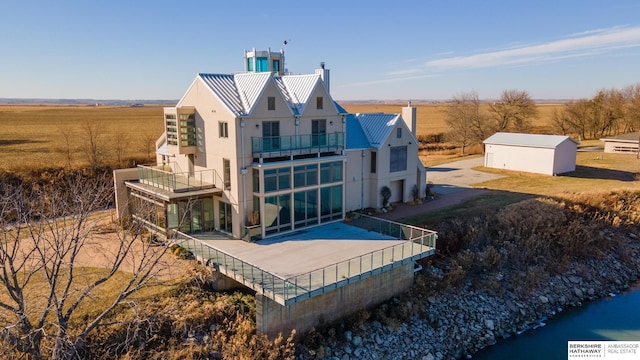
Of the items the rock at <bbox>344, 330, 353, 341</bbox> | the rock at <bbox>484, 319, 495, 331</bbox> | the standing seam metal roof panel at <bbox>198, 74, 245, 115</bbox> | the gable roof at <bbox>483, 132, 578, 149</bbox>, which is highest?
the standing seam metal roof panel at <bbox>198, 74, 245, 115</bbox>

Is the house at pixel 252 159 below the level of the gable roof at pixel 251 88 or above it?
below

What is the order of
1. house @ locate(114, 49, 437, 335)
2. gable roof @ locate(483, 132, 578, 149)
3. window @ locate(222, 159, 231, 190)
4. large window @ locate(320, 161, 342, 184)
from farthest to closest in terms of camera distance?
1. gable roof @ locate(483, 132, 578, 149)
2. large window @ locate(320, 161, 342, 184)
3. window @ locate(222, 159, 231, 190)
4. house @ locate(114, 49, 437, 335)

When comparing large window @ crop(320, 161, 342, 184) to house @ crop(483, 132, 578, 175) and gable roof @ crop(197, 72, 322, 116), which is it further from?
house @ crop(483, 132, 578, 175)

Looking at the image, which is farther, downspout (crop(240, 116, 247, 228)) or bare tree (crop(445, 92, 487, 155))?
bare tree (crop(445, 92, 487, 155))

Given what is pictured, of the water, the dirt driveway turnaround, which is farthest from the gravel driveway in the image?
the water

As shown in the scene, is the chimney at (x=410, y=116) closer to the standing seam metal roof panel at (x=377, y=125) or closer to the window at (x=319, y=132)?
the standing seam metal roof panel at (x=377, y=125)

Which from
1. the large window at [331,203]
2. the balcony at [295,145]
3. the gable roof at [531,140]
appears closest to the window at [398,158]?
the balcony at [295,145]

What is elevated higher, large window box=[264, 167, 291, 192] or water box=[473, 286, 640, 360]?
large window box=[264, 167, 291, 192]
